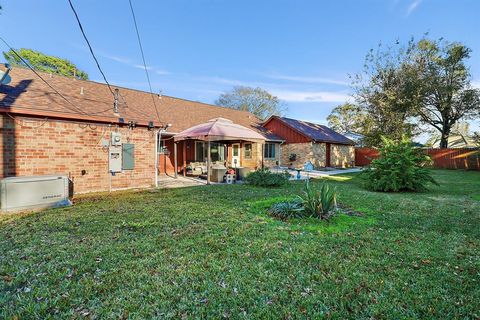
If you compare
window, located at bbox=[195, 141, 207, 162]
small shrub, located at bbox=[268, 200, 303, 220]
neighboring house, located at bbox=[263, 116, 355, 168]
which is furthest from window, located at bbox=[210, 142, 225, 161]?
small shrub, located at bbox=[268, 200, 303, 220]

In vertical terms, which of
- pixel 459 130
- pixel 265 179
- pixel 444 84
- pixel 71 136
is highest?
pixel 444 84

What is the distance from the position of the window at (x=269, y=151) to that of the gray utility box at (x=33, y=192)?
14225 mm

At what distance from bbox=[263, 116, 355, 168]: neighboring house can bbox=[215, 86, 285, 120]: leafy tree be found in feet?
42.9

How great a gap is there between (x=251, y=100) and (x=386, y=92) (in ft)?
64.4

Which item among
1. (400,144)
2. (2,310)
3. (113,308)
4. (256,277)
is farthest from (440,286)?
(400,144)

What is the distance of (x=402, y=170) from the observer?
894 centimetres

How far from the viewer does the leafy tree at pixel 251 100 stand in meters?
34.6

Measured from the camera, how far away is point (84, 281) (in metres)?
2.62

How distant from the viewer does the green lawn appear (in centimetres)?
222

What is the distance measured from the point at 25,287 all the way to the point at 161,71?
1146 centimetres

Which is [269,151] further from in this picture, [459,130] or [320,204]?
[459,130]

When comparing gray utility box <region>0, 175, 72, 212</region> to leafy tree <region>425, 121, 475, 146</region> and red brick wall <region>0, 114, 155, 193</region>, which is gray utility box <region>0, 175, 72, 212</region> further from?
leafy tree <region>425, 121, 475, 146</region>

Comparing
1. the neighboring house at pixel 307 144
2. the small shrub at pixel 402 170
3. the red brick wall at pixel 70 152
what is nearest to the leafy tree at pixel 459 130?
the neighboring house at pixel 307 144

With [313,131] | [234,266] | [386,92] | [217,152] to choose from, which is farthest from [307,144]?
[234,266]
